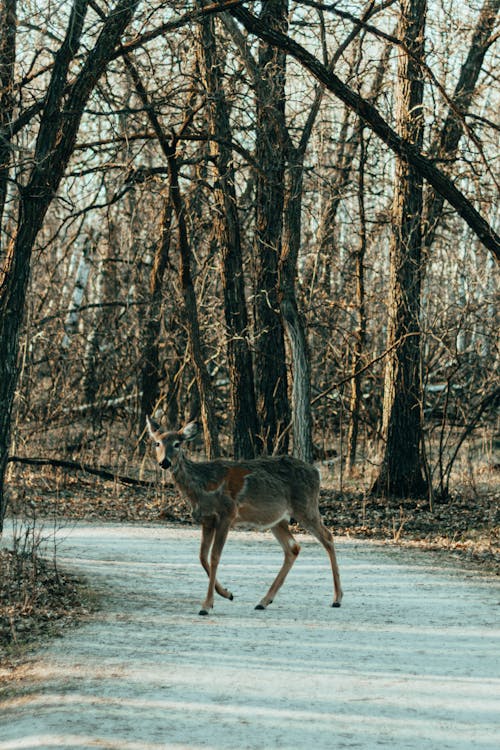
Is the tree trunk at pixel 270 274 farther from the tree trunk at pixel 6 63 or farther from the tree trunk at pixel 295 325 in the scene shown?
the tree trunk at pixel 6 63

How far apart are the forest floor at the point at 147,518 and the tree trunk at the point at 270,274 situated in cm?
172

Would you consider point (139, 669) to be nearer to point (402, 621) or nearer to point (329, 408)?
point (402, 621)

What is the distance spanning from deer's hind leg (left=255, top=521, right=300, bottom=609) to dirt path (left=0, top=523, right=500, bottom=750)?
5.8 inches

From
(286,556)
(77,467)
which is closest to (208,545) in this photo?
(286,556)

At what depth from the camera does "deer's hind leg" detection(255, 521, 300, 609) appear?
10.8 m

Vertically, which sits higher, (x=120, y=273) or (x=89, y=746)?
(x=120, y=273)

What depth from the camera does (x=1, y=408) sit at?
1170 cm

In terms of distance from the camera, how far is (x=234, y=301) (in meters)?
20.3

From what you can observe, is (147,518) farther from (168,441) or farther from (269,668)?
(269,668)

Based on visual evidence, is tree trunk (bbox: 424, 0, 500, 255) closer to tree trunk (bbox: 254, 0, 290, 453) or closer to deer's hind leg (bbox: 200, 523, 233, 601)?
tree trunk (bbox: 254, 0, 290, 453)

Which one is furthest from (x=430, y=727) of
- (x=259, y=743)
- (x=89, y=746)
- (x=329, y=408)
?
(x=329, y=408)

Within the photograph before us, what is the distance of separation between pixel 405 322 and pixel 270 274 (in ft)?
8.59

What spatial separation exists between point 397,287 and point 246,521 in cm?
977

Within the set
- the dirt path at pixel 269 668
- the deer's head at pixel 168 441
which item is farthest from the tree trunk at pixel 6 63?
the dirt path at pixel 269 668
